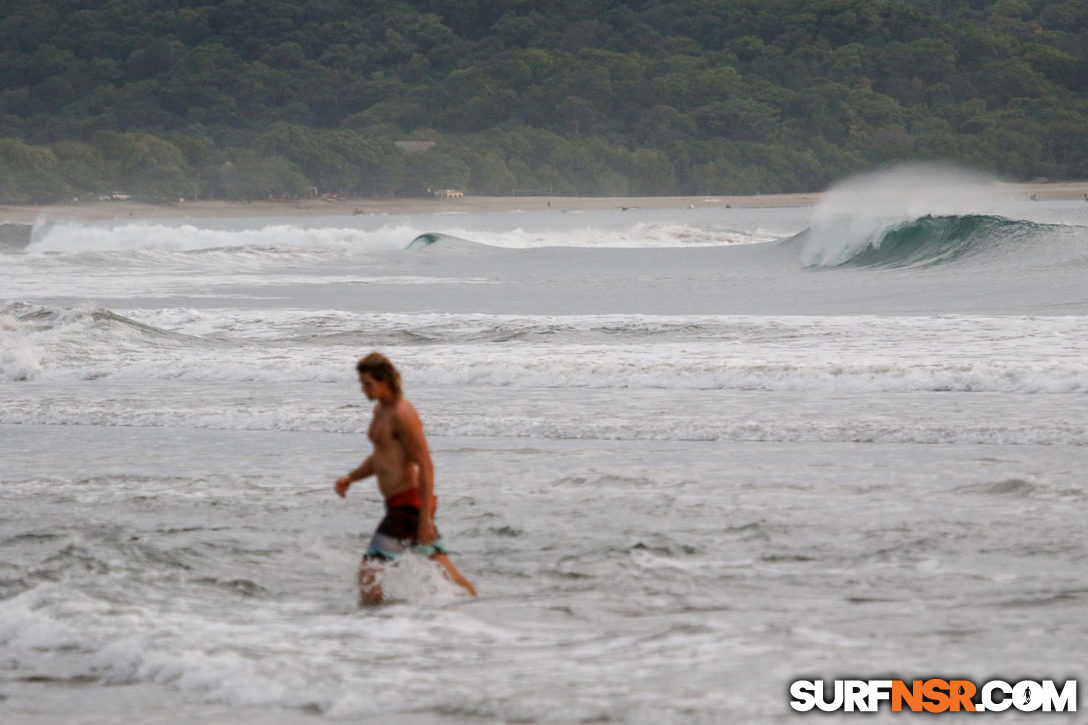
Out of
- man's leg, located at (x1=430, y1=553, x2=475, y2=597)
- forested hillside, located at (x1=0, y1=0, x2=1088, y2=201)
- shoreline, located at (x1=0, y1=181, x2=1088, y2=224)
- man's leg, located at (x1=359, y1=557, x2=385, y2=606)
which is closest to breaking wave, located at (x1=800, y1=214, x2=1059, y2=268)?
man's leg, located at (x1=430, y1=553, x2=475, y2=597)

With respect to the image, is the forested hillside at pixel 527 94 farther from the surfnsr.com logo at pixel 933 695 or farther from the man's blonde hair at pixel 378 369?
the surfnsr.com logo at pixel 933 695

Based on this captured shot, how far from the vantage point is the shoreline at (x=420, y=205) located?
398ft

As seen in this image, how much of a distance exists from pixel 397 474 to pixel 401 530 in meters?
0.25

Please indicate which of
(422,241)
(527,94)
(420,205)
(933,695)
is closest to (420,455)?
(933,695)

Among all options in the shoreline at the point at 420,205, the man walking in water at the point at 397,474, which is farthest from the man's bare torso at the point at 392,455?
the shoreline at the point at 420,205

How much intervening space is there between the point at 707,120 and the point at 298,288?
120 meters

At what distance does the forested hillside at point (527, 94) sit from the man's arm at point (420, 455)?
127 meters

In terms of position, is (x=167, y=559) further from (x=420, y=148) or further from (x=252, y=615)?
(x=420, y=148)

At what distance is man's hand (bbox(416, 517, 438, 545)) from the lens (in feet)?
21.0

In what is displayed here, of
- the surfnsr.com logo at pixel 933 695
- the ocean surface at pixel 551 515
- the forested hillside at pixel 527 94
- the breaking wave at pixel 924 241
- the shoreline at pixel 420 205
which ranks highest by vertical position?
the forested hillside at pixel 527 94

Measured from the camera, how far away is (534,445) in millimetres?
10961

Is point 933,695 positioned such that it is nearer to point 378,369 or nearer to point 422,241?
point 378,369

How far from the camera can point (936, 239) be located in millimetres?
37312

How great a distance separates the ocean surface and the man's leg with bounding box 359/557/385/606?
8 cm
